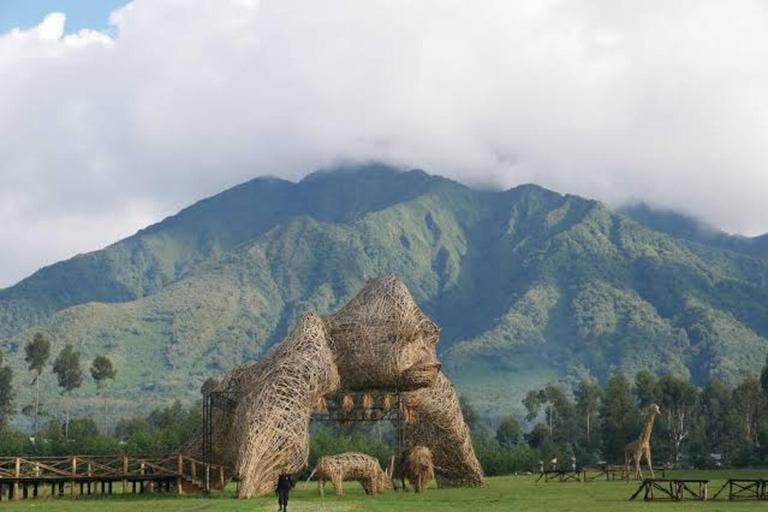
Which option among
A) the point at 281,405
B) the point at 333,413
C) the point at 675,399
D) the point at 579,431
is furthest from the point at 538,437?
the point at 281,405

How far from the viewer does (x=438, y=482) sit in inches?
2128

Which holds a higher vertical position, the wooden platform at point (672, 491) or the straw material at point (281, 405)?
the straw material at point (281, 405)

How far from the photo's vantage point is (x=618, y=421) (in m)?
99.0

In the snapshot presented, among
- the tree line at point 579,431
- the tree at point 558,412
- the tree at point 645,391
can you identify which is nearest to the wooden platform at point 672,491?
the tree line at point 579,431

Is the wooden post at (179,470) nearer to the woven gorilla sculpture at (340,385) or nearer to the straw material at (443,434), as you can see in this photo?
the woven gorilla sculpture at (340,385)

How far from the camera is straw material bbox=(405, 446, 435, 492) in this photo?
46.9m

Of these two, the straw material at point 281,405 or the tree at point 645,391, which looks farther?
the tree at point 645,391

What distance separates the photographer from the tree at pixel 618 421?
95.4 m

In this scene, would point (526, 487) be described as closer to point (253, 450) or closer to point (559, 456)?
point (253, 450)

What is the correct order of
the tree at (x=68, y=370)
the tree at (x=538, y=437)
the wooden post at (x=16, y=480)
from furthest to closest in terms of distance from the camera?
1. the tree at (x=68, y=370)
2. the tree at (x=538, y=437)
3. the wooden post at (x=16, y=480)

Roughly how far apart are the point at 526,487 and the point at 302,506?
17.2 m

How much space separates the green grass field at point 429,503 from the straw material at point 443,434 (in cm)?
482

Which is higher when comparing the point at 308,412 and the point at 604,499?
the point at 308,412

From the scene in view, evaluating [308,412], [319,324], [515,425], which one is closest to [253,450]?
[308,412]
